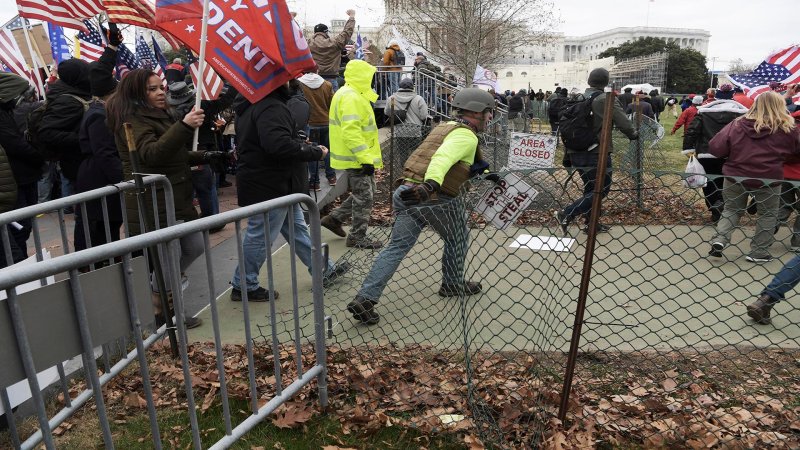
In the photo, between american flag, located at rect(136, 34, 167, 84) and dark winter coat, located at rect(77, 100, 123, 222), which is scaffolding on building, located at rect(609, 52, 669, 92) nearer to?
american flag, located at rect(136, 34, 167, 84)

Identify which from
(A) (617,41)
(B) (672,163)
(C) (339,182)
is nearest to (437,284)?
(C) (339,182)

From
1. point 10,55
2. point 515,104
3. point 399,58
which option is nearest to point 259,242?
point 10,55

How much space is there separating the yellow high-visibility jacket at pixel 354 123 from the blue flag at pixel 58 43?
5.44 metres

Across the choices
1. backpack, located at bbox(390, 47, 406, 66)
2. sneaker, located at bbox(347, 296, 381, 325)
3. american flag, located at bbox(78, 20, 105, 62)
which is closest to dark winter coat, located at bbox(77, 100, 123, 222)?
sneaker, located at bbox(347, 296, 381, 325)

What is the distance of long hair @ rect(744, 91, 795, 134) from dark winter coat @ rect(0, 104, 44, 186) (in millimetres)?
7000

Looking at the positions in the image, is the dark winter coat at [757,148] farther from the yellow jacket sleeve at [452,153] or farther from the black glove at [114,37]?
the black glove at [114,37]

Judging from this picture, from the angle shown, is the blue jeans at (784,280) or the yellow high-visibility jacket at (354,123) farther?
the yellow high-visibility jacket at (354,123)

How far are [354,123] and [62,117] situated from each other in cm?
284

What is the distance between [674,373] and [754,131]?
10.9ft

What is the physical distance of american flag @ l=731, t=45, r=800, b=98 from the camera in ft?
33.6

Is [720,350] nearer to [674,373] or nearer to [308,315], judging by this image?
[674,373]

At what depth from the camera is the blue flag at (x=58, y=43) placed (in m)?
9.10

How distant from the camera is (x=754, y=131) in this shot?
580 centimetres

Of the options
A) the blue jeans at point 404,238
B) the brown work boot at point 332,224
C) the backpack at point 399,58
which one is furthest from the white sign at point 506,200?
the backpack at point 399,58
